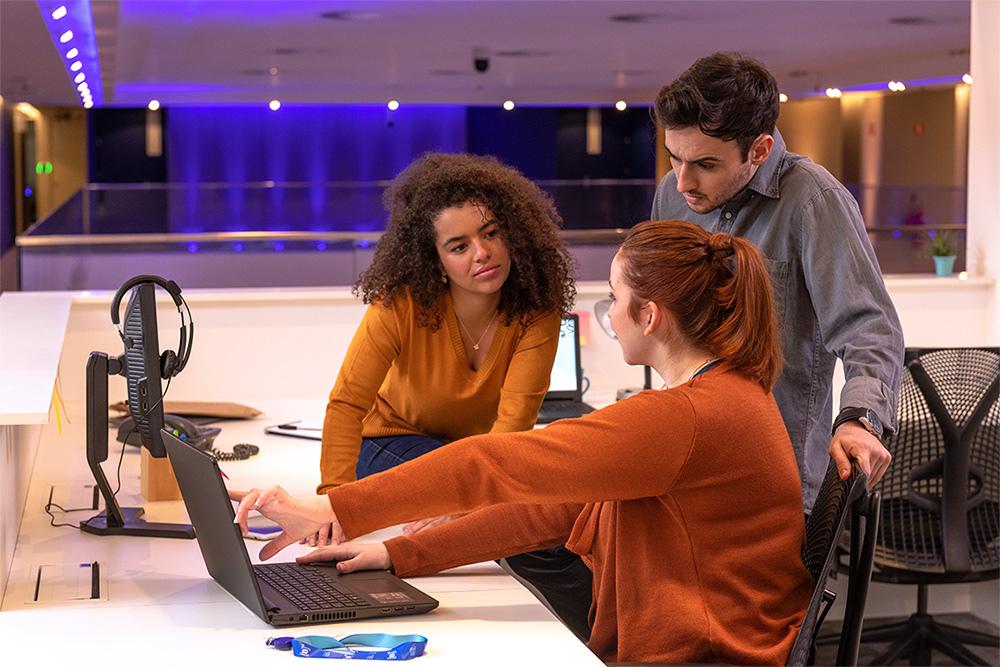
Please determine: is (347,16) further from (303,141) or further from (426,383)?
(303,141)

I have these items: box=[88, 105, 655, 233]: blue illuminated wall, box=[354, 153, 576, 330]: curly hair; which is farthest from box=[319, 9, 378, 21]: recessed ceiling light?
box=[88, 105, 655, 233]: blue illuminated wall

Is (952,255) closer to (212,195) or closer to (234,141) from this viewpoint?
(212,195)

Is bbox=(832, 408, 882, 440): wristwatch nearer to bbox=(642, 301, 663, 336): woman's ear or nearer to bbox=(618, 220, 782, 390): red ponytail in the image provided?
bbox=(618, 220, 782, 390): red ponytail

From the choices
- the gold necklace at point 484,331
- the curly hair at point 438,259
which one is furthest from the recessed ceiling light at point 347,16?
the gold necklace at point 484,331

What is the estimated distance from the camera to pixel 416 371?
2270 mm

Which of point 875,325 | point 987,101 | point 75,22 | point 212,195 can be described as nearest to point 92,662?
point 875,325

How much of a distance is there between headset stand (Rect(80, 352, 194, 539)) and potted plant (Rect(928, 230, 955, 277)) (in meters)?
4.07

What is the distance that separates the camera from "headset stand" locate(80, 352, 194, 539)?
1.96 m

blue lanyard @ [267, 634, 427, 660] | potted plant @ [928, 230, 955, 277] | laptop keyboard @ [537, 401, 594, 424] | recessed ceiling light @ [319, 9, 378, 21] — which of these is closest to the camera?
blue lanyard @ [267, 634, 427, 660]

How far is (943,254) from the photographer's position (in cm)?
519

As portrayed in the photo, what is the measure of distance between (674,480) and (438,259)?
1.05 m

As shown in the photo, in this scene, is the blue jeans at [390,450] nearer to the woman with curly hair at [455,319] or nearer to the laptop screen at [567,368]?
the woman with curly hair at [455,319]

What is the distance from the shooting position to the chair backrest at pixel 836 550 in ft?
4.52

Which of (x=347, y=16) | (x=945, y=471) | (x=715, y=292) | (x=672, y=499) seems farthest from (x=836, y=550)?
(x=347, y=16)
